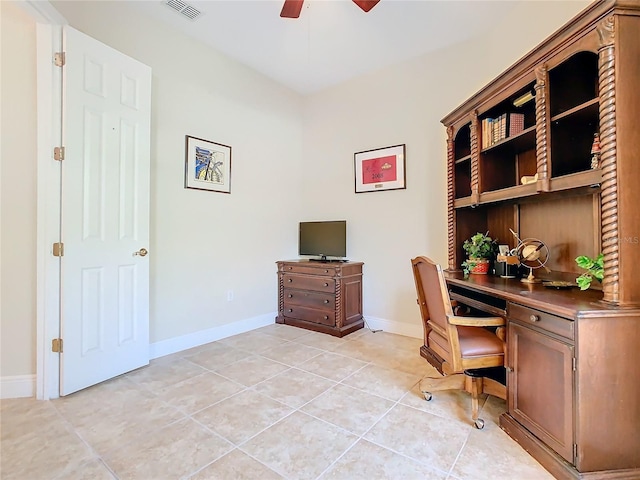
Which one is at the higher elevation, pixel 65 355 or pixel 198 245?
pixel 198 245

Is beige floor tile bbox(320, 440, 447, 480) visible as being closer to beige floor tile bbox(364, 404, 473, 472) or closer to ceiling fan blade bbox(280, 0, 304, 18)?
beige floor tile bbox(364, 404, 473, 472)

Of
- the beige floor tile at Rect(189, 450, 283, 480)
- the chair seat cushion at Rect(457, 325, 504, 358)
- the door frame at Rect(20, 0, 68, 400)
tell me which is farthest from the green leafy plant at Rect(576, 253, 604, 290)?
the door frame at Rect(20, 0, 68, 400)

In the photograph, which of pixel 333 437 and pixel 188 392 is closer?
pixel 333 437

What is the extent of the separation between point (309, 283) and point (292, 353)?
951mm

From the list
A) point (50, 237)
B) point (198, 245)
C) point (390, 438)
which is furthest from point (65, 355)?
point (390, 438)

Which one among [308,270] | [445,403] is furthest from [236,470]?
[308,270]

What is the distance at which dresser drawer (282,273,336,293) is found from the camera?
139 inches

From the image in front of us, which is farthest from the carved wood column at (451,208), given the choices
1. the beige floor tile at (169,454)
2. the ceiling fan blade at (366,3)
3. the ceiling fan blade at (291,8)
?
the beige floor tile at (169,454)

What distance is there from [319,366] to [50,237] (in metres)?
2.20

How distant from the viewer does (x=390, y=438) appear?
1.68 metres

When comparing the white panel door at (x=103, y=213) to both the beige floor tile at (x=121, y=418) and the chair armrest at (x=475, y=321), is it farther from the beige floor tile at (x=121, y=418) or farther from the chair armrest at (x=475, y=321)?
the chair armrest at (x=475, y=321)

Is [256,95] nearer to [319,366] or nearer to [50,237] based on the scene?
[50,237]

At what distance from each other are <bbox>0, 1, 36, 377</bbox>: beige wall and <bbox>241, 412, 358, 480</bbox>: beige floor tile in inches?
70.8

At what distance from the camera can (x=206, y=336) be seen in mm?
3258
